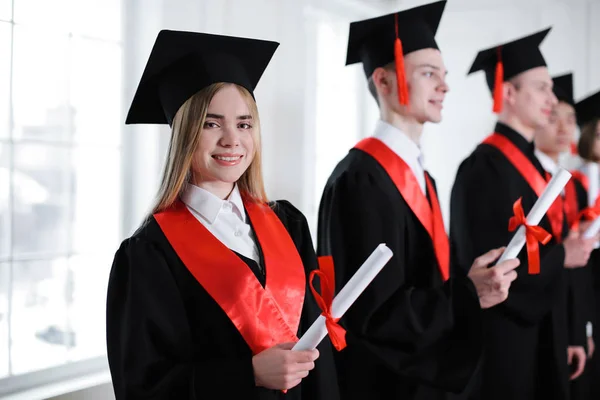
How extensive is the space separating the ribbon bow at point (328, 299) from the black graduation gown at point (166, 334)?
167 mm

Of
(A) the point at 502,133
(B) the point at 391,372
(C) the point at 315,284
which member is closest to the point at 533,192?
(A) the point at 502,133

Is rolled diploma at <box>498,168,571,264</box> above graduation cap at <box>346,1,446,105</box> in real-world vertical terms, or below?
below

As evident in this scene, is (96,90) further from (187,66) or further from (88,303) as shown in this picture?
(187,66)

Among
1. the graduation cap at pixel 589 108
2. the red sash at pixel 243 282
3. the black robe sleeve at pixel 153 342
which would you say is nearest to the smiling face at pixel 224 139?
the red sash at pixel 243 282

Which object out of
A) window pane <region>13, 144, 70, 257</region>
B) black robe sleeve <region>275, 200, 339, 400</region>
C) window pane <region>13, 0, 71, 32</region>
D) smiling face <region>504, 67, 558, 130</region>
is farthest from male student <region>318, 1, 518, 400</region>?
window pane <region>13, 0, 71, 32</region>

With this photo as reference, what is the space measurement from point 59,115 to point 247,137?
961mm

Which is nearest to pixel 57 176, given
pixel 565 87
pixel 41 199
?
pixel 41 199

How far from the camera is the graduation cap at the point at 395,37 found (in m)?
2.24

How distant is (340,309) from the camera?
1334 millimetres

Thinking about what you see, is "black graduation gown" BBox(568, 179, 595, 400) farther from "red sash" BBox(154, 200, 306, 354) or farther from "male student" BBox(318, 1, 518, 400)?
"red sash" BBox(154, 200, 306, 354)

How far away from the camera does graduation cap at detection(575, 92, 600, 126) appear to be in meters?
3.46

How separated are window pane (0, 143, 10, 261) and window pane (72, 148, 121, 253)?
0.28 m

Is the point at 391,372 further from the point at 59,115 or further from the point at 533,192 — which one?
the point at 59,115

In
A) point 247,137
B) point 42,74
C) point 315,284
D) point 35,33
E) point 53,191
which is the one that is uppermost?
point 35,33
